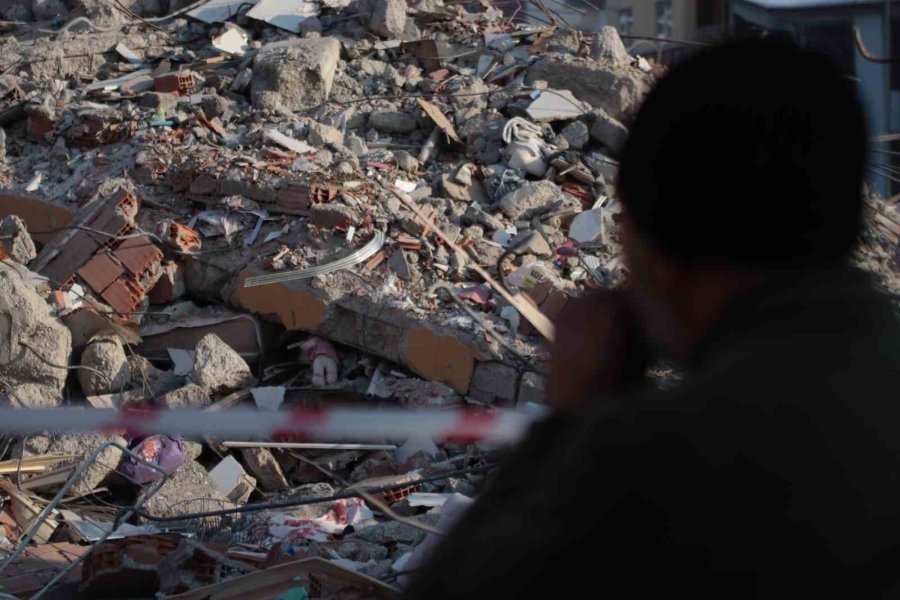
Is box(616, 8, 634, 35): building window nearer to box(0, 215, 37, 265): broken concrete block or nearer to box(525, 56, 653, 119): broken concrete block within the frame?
box(525, 56, 653, 119): broken concrete block

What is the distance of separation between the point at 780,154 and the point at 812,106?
0.07 metres

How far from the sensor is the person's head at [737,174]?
988 millimetres

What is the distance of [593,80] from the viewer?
8.82 metres

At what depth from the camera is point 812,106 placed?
1.02m

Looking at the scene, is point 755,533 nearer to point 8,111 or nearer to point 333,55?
point 333,55

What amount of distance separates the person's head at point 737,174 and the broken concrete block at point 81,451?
4951mm

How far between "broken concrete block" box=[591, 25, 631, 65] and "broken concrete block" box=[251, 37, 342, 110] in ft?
7.06

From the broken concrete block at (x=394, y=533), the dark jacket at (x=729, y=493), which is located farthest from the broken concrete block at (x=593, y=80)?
the dark jacket at (x=729, y=493)

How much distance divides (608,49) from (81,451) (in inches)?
216

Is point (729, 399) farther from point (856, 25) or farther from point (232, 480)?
point (856, 25)

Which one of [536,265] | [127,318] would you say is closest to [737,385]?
Answer: [536,265]

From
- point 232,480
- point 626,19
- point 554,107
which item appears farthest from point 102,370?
point 626,19

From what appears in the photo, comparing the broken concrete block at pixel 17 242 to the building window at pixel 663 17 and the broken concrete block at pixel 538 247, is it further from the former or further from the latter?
the building window at pixel 663 17

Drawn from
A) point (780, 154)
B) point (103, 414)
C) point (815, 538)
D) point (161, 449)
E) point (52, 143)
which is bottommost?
point (161, 449)
